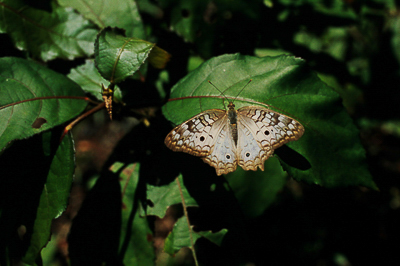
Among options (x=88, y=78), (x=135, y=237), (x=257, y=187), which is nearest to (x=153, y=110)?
(x=88, y=78)

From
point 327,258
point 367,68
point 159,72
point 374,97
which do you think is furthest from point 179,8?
point 327,258

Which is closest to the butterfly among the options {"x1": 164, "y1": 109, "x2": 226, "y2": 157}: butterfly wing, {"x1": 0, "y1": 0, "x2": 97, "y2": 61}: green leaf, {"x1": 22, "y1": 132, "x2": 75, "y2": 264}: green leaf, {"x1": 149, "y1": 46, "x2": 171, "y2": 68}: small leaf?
{"x1": 164, "y1": 109, "x2": 226, "y2": 157}: butterfly wing

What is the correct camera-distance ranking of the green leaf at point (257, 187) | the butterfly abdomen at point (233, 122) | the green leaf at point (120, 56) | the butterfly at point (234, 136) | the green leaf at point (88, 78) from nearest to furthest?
the green leaf at point (120, 56) < the butterfly at point (234, 136) < the butterfly abdomen at point (233, 122) < the green leaf at point (88, 78) < the green leaf at point (257, 187)

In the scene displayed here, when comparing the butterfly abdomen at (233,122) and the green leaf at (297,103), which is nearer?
the green leaf at (297,103)

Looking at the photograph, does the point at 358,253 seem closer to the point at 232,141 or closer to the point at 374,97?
the point at 374,97

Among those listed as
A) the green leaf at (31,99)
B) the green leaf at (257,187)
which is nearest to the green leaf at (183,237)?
the green leaf at (257,187)

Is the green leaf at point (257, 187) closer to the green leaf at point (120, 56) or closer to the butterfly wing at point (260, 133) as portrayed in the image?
the butterfly wing at point (260, 133)

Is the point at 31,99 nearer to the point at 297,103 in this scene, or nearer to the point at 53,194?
the point at 53,194
